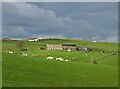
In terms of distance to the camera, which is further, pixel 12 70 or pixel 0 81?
pixel 12 70

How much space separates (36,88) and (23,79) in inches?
252

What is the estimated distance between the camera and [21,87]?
30500 mm

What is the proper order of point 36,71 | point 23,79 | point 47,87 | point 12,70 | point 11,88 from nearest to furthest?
1. point 11,88
2. point 47,87
3. point 23,79
4. point 12,70
5. point 36,71

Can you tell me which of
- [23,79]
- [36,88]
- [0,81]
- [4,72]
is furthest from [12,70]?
[36,88]

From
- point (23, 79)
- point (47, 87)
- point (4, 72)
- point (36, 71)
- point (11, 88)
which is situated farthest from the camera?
point (36, 71)

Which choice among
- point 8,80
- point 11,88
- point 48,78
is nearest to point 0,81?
point 8,80

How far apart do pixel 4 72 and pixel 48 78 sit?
5385 millimetres

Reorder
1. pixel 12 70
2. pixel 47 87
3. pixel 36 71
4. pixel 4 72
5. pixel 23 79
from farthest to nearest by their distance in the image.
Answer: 1. pixel 36 71
2. pixel 12 70
3. pixel 4 72
4. pixel 23 79
5. pixel 47 87

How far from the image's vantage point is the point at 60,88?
3250 centimetres

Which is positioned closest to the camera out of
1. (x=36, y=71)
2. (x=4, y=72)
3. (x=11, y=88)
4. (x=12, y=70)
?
(x=11, y=88)

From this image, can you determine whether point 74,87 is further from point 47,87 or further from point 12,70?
point 12,70

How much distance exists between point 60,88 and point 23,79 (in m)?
6.20

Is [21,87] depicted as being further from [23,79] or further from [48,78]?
[48,78]

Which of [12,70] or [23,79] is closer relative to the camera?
[23,79]
